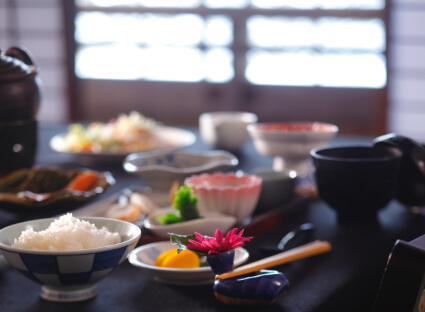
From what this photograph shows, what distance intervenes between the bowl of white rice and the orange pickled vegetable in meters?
0.54

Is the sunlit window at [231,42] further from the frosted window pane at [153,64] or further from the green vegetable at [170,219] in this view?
the green vegetable at [170,219]

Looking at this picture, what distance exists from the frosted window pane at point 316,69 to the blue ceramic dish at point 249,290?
5.02 meters

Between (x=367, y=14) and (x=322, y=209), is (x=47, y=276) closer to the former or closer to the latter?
(x=322, y=209)

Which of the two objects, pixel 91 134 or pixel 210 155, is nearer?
pixel 210 155

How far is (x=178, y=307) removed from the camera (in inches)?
35.2

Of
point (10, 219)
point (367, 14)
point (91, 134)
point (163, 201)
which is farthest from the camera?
point (367, 14)

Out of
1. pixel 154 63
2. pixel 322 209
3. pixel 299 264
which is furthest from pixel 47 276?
pixel 154 63

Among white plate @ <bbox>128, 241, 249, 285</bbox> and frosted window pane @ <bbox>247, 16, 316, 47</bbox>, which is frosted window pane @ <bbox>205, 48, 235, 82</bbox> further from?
white plate @ <bbox>128, 241, 249, 285</bbox>

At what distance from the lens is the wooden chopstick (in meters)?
0.90

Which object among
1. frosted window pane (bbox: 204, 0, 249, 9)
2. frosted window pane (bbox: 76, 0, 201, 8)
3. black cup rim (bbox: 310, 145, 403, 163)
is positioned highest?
frosted window pane (bbox: 76, 0, 201, 8)

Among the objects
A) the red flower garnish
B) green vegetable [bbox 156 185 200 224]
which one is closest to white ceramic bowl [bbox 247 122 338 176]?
green vegetable [bbox 156 185 200 224]

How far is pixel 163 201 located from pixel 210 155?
0.27 metres

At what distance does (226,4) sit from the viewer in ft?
19.8

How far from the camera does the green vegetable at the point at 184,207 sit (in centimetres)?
115
